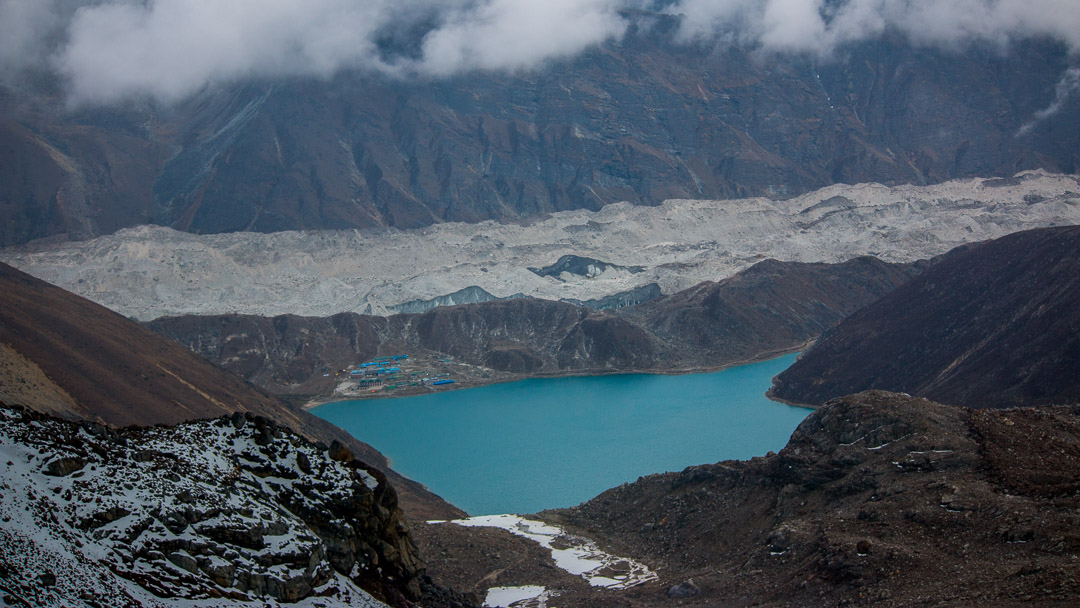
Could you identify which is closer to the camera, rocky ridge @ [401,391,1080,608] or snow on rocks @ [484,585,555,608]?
rocky ridge @ [401,391,1080,608]

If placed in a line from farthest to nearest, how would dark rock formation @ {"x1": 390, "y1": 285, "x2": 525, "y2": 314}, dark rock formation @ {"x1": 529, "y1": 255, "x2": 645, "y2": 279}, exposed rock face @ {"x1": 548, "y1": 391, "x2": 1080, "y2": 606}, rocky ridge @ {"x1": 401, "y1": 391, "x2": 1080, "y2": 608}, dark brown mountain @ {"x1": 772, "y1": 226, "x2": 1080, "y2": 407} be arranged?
dark rock formation @ {"x1": 529, "y1": 255, "x2": 645, "y2": 279} < dark rock formation @ {"x1": 390, "y1": 285, "x2": 525, "y2": 314} < dark brown mountain @ {"x1": 772, "y1": 226, "x2": 1080, "y2": 407} < rocky ridge @ {"x1": 401, "y1": 391, "x2": 1080, "y2": 608} < exposed rock face @ {"x1": 548, "y1": 391, "x2": 1080, "y2": 606}

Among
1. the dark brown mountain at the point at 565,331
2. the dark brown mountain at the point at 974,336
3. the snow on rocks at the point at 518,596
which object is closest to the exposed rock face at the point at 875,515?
the snow on rocks at the point at 518,596

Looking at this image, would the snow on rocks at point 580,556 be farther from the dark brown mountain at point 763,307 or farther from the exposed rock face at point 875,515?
the dark brown mountain at point 763,307

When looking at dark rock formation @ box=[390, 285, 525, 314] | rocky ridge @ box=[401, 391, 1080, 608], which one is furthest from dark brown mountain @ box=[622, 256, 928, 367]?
rocky ridge @ box=[401, 391, 1080, 608]

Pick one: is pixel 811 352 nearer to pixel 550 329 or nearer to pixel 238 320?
pixel 550 329

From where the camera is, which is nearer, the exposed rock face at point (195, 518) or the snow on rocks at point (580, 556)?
the exposed rock face at point (195, 518)

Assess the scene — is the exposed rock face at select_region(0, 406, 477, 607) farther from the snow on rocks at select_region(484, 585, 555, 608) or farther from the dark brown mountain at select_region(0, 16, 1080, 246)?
the dark brown mountain at select_region(0, 16, 1080, 246)

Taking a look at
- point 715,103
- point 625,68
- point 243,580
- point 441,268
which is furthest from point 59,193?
point 243,580
